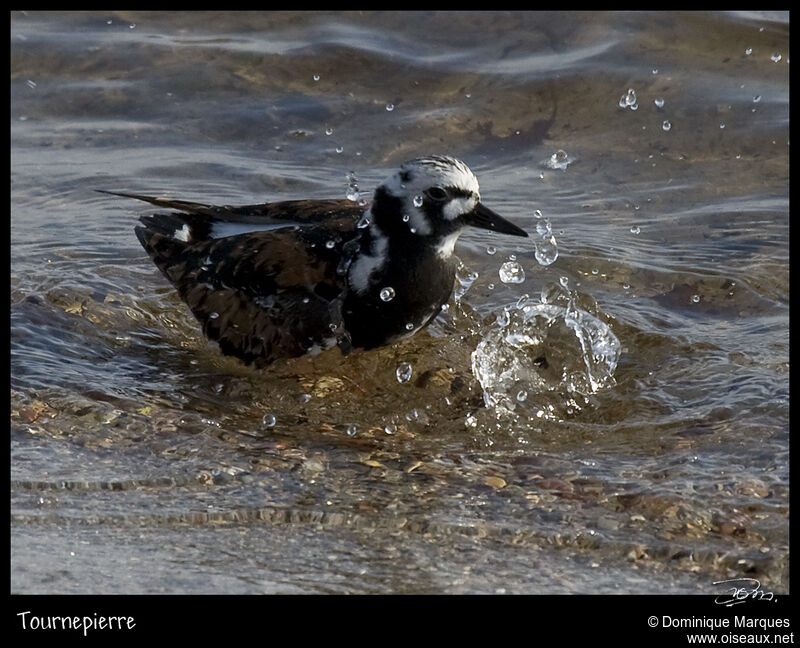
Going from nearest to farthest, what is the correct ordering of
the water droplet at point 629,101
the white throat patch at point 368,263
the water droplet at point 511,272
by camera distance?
the white throat patch at point 368,263 → the water droplet at point 511,272 → the water droplet at point 629,101

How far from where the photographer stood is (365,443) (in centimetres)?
420

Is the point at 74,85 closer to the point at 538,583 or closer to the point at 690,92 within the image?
the point at 690,92

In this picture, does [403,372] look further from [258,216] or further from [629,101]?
[629,101]

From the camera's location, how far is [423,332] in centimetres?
511

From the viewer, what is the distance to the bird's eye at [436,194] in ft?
14.6

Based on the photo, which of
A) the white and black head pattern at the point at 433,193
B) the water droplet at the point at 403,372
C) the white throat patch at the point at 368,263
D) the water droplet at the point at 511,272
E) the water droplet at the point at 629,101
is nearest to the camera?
the white and black head pattern at the point at 433,193

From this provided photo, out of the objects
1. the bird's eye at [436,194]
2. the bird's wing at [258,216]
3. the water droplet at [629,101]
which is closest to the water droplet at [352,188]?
the bird's wing at [258,216]

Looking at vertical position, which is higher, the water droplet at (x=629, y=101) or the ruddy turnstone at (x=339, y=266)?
the water droplet at (x=629, y=101)

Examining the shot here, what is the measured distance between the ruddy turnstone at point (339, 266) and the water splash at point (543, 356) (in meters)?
0.35

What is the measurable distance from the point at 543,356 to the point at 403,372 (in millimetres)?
584

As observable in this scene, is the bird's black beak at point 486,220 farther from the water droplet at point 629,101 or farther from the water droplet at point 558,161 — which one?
the water droplet at point 629,101

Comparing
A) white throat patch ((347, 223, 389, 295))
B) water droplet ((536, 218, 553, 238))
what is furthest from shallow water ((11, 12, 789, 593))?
white throat patch ((347, 223, 389, 295))

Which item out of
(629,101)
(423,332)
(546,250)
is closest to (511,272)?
(546,250)

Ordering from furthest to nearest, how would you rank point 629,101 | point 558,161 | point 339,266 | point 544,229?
1. point 629,101
2. point 558,161
3. point 544,229
4. point 339,266
